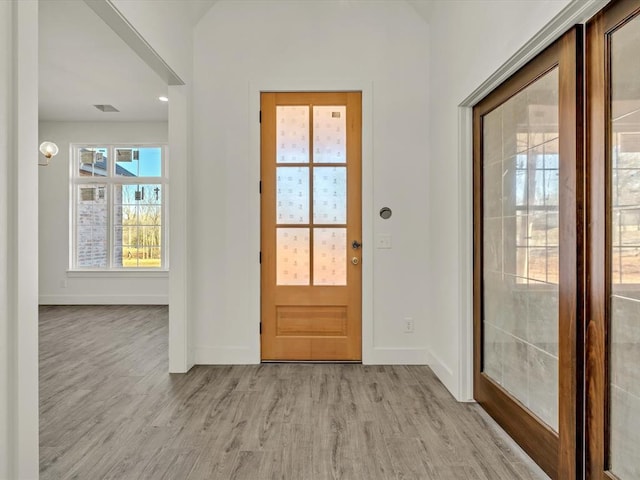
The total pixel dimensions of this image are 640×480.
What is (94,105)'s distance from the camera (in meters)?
5.62

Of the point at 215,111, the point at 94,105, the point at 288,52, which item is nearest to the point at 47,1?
the point at 215,111

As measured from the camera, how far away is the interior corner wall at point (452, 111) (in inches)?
81.2

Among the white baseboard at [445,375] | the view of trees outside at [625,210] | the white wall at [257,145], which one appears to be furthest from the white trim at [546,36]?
the white baseboard at [445,375]

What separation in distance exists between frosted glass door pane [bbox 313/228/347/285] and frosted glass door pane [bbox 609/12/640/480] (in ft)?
7.02

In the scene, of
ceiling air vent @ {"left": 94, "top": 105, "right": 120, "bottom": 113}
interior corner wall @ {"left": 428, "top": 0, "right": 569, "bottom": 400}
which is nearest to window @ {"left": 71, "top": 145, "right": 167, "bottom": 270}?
ceiling air vent @ {"left": 94, "top": 105, "right": 120, "bottom": 113}

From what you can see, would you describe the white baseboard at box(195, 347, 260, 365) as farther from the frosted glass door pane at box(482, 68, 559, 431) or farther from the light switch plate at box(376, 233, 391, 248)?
the frosted glass door pane at box(482, 68, 559, 431)

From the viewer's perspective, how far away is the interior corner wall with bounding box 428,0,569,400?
206cm

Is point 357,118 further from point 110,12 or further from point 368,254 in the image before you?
point 110,12

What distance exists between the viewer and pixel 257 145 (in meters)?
3.36

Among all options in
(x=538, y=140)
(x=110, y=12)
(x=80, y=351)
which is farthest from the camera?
(x=80, y=351)

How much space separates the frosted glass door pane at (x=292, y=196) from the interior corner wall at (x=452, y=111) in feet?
3.47

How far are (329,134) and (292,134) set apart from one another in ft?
1.04

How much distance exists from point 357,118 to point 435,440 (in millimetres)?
2466

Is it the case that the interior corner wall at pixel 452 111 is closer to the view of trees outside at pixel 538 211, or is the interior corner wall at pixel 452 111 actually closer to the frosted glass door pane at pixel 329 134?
the view of trees outside at pixel 538 211
